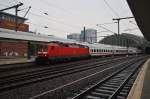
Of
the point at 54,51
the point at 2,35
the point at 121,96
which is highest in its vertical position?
the point at 2,35

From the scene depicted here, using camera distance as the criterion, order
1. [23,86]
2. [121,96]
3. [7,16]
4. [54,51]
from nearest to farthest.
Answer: [121,96]
[23,86]
[54,51]
[7,16]

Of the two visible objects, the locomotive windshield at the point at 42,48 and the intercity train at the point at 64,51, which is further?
the locomotive windshield at the point at 42,48

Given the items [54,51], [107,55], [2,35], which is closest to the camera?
[2,35]

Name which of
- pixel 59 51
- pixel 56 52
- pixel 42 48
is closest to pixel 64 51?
pixel 59 51

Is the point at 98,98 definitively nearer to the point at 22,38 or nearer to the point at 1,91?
the point at 1,91

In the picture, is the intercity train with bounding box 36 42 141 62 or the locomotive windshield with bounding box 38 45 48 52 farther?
the locomotive windshield with bounding box 38 45 48 52

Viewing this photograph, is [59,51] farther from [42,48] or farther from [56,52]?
[42,48]

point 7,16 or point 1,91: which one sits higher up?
point 7,16

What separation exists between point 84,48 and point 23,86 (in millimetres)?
27009

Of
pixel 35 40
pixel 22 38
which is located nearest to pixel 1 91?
pixel 22 38

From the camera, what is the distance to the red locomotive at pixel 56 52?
28.8m

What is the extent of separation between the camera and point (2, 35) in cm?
2733

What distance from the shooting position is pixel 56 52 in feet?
98.3

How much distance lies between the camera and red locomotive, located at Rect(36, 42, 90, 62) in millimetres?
28797
